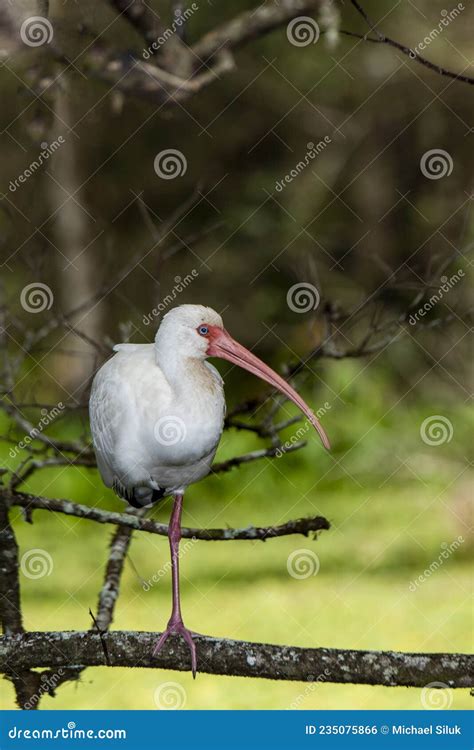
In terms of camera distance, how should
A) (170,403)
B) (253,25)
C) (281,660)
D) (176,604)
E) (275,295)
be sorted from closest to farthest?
(281,660), (170,403), (176,604), (253,25), (275,295)

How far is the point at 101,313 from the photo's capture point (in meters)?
6.84

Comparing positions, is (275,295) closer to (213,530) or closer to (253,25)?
(253,25)

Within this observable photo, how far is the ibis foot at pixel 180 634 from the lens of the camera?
227cm

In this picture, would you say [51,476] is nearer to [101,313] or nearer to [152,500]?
[101,313]

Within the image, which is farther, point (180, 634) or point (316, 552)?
point (316, 552)

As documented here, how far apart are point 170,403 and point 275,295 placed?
5.78 meters

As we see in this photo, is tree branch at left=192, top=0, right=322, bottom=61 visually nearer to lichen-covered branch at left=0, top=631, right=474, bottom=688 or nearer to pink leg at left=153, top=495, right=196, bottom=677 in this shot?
pink leg at left=153, top=495, right=196, bottom=677

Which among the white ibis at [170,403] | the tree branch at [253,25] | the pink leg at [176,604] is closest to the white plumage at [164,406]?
the white ibis at [170,403]

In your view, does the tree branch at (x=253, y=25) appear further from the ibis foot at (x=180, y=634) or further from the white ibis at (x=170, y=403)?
the ibis foot at (x=180, y=634)

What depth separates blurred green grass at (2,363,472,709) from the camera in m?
4.45

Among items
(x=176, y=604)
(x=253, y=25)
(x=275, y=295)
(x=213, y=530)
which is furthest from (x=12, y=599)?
(x=275, y=295)

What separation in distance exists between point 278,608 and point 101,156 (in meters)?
4.60

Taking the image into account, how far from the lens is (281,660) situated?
2188mm

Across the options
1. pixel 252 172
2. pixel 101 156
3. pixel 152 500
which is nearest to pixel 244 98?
pixel 252 172
